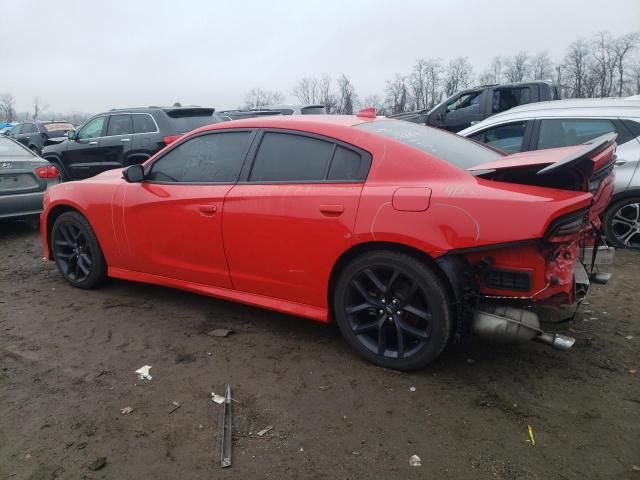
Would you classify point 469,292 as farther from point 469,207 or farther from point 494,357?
Answer: point 494,357

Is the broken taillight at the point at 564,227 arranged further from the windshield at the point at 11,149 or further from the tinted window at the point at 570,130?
the windshield at the point at 11,149

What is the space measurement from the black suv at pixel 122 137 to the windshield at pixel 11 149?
1988mm

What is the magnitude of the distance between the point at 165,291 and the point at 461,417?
116 inches

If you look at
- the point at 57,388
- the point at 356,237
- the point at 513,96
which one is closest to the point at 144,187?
the point at 57,388

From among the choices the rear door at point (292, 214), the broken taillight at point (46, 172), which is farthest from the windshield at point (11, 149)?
the rear door at point (292, 214)

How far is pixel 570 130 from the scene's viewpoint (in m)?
5.66

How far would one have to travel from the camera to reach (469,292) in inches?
111

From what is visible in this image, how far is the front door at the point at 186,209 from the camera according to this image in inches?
143

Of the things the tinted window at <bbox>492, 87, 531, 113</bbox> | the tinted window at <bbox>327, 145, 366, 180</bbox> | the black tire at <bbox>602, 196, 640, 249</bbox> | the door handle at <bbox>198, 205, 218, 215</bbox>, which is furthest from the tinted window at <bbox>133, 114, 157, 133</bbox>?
the tinted window at <bbox>492, 87, 531, 113</bbox>

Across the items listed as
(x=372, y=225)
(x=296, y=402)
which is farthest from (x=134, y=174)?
(x=296, y=402)

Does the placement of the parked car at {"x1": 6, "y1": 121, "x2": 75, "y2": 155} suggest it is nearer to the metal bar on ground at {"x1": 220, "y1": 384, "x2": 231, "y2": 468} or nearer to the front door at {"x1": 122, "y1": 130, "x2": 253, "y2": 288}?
the front door at {"x1": 122, "y1": 130, "x2": 253, "y2": 288}

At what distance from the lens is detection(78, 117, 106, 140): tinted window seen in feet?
32.2

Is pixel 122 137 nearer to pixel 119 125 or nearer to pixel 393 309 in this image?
pixel 119 125

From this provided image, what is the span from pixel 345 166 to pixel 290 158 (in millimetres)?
437
